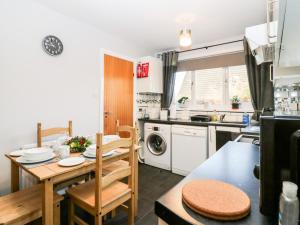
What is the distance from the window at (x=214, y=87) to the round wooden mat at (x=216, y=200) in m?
2.77

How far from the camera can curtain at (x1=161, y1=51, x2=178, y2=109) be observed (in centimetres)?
362

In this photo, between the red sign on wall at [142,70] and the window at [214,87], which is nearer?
the window at [214,87]

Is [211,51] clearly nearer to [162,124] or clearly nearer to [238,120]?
[238,120]

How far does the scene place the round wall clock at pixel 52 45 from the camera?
2.17 m

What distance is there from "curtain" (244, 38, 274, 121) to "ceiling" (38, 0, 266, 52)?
0.55 meters

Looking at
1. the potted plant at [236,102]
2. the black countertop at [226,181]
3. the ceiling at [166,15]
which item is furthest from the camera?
the potted plant at [236,102]

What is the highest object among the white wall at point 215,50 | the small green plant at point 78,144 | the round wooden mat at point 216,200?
the white wall at point 215,50

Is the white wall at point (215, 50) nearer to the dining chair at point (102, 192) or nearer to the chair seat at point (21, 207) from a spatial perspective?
the dining chair at point (102, 192)

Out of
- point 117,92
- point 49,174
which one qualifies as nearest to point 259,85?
point 117,92

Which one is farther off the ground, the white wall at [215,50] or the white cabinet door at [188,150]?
the white wall at [215,50]

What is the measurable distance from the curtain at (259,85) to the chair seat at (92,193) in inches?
85.6

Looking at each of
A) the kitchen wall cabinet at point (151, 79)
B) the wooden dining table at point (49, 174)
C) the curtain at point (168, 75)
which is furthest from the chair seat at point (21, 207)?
the curtain at point (168, 75)

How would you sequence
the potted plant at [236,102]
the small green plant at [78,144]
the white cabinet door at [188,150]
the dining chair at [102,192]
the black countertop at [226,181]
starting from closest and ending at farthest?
the black countertop at [226,181] → the dining chair at [102,192] → the small green plant at [78,144] → the white cabinet door at [188,150] → the potted plant at [236,102]

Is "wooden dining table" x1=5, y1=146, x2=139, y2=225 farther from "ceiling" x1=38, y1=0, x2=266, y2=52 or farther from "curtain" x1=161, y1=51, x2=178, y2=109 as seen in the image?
"curtain" x1=161, y1=51, x2=178, y2=109
